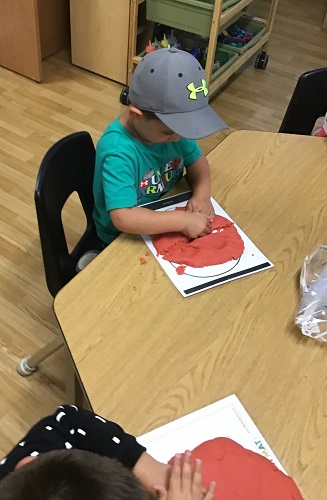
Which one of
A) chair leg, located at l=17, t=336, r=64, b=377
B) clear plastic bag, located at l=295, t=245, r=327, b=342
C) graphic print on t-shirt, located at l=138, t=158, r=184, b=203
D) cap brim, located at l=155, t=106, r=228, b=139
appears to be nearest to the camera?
clear plastic bag, located at l=295, t=245, r=327, b=342

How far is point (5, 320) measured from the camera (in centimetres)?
170

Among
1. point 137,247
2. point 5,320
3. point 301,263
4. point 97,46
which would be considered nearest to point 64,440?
point 137,247

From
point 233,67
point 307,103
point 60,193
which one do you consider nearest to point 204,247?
point 60,193

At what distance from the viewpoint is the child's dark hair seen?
1.55ft

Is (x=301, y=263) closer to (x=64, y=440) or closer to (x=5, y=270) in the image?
(x=64, y=440)

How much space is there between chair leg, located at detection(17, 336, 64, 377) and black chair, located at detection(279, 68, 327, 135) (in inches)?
39.0

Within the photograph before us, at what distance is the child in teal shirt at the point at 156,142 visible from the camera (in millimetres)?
1045

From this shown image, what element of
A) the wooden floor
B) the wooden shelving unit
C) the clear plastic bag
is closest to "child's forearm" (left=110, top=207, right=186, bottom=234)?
the clear plastic bag

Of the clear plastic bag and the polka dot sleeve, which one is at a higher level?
the polka dot sleeve

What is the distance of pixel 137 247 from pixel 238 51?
202 centimetres

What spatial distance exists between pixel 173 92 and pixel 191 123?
0.24 feet

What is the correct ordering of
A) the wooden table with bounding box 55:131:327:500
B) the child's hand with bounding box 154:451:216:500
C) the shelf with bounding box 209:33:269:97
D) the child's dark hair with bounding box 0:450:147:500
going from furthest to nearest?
the shelf with bounding box 209:33:269:97, the wooden table with bounding box 55:131:327:500, the child's hand with bounding box 154:451:216:500, the child's dark hair with bounding box 0:450:147:500

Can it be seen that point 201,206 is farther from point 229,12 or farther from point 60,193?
point 229,12

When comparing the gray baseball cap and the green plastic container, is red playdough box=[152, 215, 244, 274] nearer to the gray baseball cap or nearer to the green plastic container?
the gray baseball cap
